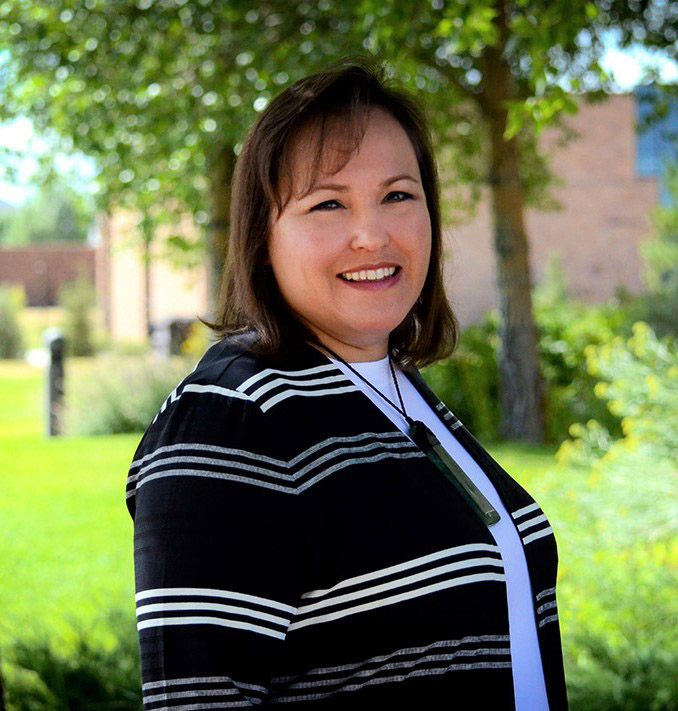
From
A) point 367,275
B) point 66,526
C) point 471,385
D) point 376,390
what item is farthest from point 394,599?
point 471,385

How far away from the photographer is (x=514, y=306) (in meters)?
11.0

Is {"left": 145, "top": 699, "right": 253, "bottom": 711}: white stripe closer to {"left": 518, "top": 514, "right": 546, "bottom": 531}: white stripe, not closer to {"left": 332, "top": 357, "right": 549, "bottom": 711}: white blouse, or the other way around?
{"left": 332, "top": 357, "right": 549, "bottom": 711}: white blouse

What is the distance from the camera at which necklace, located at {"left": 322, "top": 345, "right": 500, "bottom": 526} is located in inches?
63.9

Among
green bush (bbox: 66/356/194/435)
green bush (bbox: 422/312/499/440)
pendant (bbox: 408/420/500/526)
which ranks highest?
pendant (bbox: 408/420/500/526)

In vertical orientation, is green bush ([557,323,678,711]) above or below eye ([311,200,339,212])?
below

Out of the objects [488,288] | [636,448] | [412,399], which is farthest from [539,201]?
[488,288]

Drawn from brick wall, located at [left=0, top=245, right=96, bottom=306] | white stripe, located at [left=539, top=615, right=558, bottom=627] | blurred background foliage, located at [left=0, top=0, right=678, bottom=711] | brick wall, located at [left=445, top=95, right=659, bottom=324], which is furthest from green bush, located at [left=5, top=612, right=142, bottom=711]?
brick wall, located at [left=0, top=245, right=96, bottom=306]

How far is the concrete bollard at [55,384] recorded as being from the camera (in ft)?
44.2

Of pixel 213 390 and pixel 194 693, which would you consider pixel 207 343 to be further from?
pixel 194 693

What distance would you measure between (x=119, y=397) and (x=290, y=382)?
1245 cm

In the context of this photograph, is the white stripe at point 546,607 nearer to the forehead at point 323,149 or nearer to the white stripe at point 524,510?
the white stripe at point 524,510

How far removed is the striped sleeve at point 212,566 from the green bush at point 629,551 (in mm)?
2785

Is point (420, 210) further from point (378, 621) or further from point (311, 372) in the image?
point (378, 621)

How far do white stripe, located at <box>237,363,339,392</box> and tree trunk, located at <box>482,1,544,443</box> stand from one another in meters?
9.39
